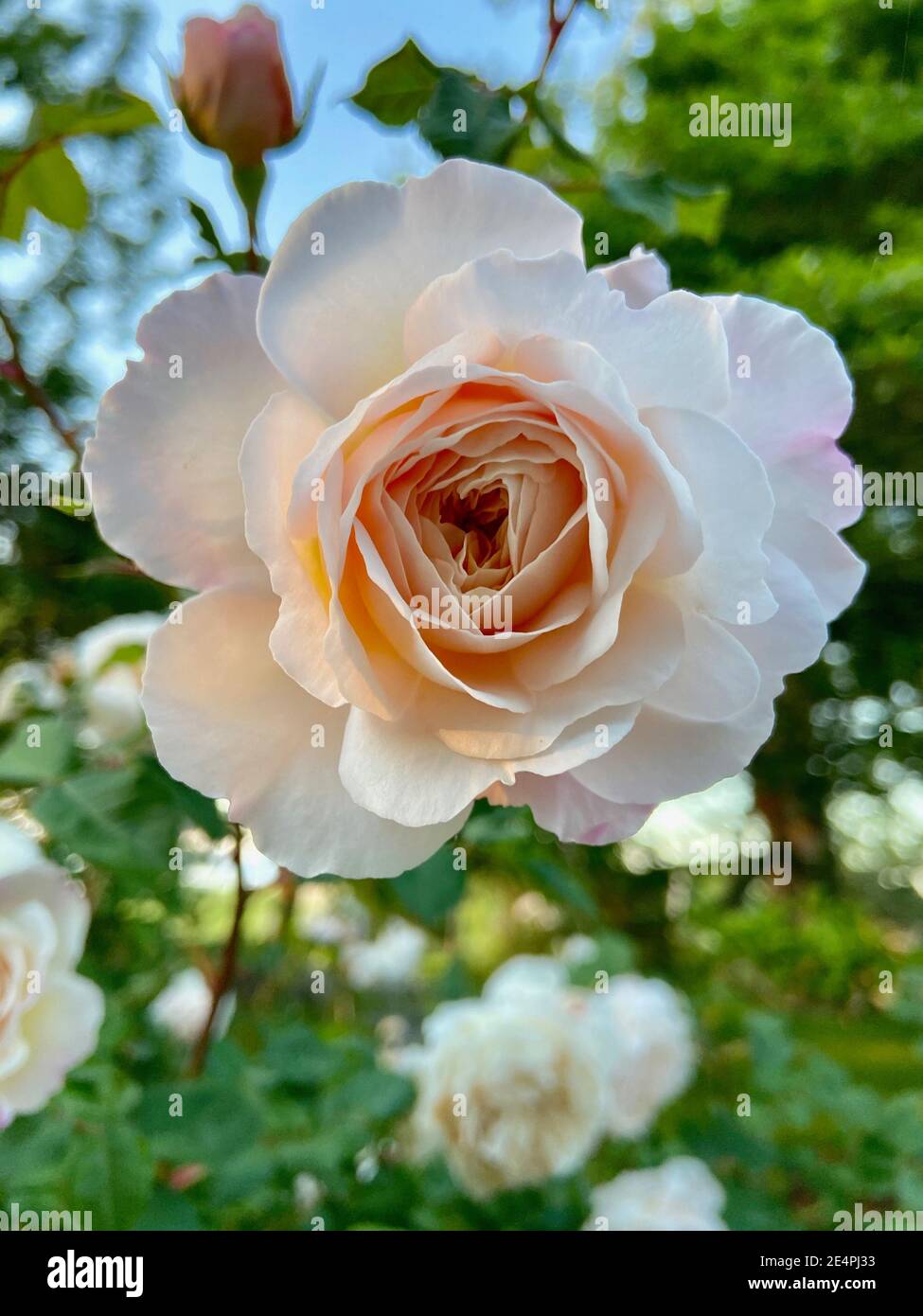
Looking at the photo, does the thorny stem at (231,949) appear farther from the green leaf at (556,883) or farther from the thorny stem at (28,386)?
the green leaf at (556,883)

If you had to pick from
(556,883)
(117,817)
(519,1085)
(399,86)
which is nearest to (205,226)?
(399,86)

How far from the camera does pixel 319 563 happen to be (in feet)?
0.92

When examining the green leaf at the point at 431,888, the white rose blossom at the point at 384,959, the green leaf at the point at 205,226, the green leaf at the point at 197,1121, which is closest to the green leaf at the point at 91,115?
the green leaf at the point at 205,226

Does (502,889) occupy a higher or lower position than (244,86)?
lower

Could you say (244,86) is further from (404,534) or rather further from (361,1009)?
(361,1009)

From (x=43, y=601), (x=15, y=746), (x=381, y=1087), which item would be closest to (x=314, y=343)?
(x=15, y=746)

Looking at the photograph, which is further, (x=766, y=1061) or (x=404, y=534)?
(x=766, y=1061)

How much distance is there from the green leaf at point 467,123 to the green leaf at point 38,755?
382 mm

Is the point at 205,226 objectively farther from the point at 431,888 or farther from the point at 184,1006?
the point at 184,1006

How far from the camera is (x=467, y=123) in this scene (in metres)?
0.41

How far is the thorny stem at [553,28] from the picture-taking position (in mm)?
446
